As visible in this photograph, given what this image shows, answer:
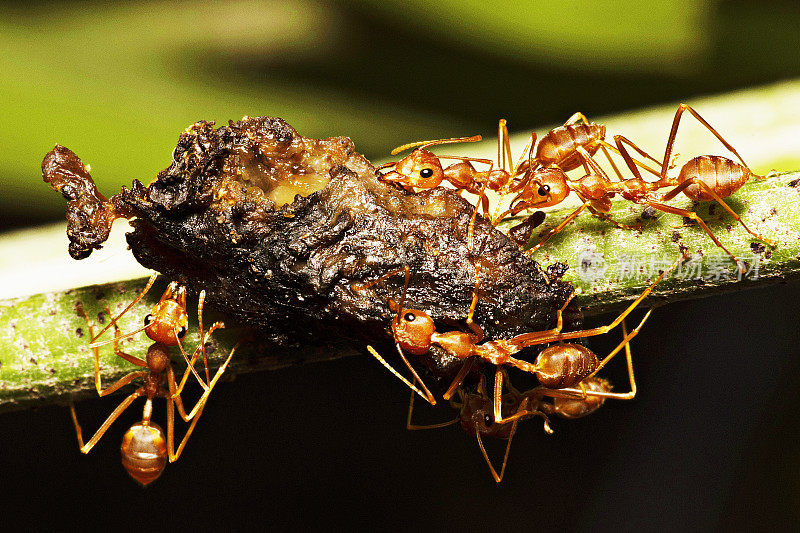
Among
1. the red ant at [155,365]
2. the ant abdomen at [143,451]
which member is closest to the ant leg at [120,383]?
the red ant at [155,365]

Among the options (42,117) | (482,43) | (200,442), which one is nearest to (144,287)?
(42,117)

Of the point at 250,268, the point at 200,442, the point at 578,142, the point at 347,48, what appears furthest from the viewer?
the point at 200,442

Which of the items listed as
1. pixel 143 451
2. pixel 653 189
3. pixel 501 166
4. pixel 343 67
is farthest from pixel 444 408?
pixel 653 189

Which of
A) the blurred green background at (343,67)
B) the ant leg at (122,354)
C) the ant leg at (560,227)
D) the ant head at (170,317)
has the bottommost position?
the ant leg at (122,354)

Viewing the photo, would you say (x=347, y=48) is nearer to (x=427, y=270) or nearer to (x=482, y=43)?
(x=482, y=43)

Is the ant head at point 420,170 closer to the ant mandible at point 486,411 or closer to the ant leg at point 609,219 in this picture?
the ant leg at point 609,219

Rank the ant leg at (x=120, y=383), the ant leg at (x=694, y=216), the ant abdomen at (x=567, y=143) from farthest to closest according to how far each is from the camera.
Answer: the ant abdomen at (x=567, y=143) → the ant leg at (x=120, y=383) → the ant leg at (x=694, y=216)
